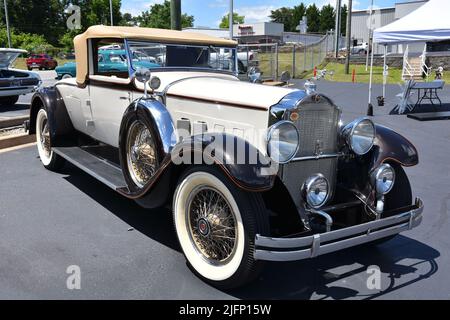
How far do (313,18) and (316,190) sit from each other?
89402 millimetres

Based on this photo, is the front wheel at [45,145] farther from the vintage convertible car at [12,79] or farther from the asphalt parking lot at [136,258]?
the vintage convertible car at [12,79]

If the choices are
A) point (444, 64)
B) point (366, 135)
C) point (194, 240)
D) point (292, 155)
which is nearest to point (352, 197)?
point (366, 135)

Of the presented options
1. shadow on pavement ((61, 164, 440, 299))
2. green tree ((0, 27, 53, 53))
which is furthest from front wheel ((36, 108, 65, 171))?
green tree ((0, 27, 53, 53))

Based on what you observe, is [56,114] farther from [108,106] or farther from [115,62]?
[108,106]

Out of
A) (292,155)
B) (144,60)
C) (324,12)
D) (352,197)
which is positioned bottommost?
(352,197)

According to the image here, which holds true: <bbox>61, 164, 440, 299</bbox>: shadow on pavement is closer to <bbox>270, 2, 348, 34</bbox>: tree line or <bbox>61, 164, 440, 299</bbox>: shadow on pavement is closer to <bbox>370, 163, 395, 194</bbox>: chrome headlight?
<bbox>370, 163, 395, 194</bbox>: chrome headlight

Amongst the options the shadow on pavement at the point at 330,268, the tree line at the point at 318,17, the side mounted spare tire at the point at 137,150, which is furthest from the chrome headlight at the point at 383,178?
the tree line at the point at 318,17

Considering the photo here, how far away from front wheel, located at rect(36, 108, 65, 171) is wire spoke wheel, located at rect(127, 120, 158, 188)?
2037 mm

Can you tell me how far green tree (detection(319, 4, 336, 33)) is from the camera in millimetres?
84250

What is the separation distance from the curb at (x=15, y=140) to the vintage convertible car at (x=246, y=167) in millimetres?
3293

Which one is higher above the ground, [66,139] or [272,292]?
[66,139]

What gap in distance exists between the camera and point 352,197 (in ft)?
12.0
